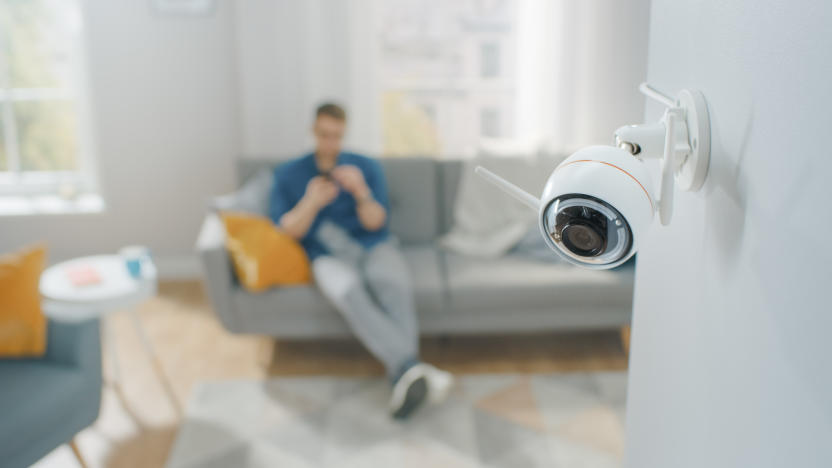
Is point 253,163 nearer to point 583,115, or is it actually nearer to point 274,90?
point 274,90

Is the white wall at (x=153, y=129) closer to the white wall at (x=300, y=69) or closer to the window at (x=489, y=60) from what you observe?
the white wall at (x=300, y=69)

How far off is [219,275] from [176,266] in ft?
4.24

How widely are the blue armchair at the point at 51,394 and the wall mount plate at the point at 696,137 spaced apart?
175cm

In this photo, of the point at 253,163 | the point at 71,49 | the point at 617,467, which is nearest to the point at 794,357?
the point at 617,467

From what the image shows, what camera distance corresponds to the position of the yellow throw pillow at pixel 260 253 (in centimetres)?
277

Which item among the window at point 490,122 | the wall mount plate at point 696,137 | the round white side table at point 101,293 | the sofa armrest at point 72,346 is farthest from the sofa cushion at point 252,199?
the wall mount plate at point 696,137

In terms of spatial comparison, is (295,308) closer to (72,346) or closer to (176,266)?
(72,346)

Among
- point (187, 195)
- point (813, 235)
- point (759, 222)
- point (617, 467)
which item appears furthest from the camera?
point (187, 195)

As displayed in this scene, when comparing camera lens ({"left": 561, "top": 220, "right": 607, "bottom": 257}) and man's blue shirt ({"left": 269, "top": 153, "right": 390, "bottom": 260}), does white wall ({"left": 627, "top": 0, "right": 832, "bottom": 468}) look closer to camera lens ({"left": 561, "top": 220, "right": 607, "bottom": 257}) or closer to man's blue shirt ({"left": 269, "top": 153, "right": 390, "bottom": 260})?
camera lens ({"left": 561, "top": 220, "right": 607, "bottom": 257})

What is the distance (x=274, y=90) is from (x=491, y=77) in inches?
43.0

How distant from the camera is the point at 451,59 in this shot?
3.78 metres

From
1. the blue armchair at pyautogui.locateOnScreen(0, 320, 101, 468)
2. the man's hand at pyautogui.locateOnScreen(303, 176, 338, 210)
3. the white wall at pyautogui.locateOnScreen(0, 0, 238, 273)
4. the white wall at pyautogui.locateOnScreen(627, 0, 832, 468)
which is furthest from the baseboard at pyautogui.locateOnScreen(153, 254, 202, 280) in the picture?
the white wall at pyautogui.locateOnScreen(627, 0, 832, 468)

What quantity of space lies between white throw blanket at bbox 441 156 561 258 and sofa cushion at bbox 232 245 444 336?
385 mm

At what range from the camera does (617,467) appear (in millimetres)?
2266
